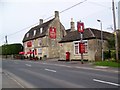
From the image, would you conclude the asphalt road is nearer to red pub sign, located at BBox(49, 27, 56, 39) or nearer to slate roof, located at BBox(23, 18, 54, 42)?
red pub sign, located at BBox(49, 27, 56, 39)

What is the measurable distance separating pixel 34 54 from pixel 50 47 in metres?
7.38

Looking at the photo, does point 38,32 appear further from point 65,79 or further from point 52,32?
point 65,79

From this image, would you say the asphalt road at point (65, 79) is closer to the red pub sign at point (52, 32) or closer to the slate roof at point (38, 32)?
the red pub sign at point (52, 32)

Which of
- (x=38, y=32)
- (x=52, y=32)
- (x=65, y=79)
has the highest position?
(x=38, y=32)

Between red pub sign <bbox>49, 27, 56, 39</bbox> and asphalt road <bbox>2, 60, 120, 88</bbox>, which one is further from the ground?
red pub sign <bbox>49, 27, 56, 39</bbox>

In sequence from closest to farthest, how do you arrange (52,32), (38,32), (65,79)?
(65,79), (52,32), (38,32)

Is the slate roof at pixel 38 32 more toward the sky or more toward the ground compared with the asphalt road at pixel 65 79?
more toward the sky

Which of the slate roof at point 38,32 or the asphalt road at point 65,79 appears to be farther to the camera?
the slate roof at point 38,32

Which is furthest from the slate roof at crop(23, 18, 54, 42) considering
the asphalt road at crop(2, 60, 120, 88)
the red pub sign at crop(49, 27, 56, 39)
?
the asphalt road at crop(2, 60, 120, 88)

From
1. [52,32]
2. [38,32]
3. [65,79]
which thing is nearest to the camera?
[65,79]

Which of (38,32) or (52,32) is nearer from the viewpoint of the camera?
(52,32)

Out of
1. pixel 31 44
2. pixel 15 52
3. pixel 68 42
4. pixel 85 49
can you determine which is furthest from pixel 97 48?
pixel 15 52

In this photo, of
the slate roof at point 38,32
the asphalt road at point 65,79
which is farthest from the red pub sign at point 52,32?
the asphalt road at point 65,79

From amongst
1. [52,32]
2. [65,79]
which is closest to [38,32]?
[52,32]
